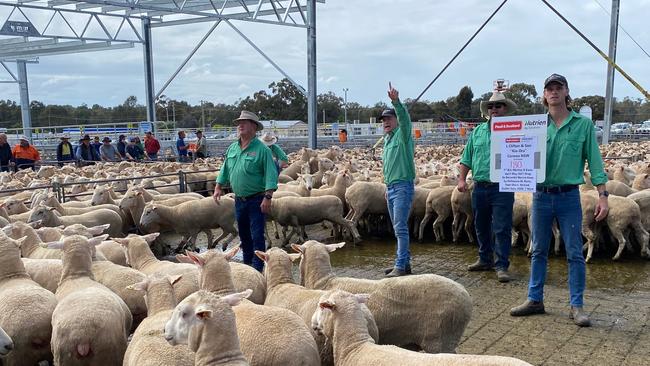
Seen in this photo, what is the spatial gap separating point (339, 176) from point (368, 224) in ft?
3.49

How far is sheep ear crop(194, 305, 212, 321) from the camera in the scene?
9.83 feet

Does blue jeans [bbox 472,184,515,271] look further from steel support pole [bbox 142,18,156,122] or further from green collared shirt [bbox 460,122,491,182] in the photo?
steel support pole [bbox 142,18,156,122]

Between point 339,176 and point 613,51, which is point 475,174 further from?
point 613,51

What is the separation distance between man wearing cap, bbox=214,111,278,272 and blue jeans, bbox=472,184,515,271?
2.49 meters

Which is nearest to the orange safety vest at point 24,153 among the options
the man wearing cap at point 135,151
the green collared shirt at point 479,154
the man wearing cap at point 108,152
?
the man wearing cap at point 108,152

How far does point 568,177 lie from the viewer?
477 centimetres

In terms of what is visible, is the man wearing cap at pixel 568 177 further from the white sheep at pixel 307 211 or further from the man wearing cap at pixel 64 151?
the man wearing cap at pixel 64 151

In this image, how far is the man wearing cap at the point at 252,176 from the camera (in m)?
6.00

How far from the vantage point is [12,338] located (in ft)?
12.4

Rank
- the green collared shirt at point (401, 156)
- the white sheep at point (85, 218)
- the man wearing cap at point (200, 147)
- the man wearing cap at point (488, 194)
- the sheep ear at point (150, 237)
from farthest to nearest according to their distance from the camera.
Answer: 1. the man wearing cap at point (200, 147)
2. the white sheep at point (85, 218)
3. the man wearing cap at point (488, 194)
4. the green collared shirt at point (401, 156)
5. the sheep ear at point (150, 237)

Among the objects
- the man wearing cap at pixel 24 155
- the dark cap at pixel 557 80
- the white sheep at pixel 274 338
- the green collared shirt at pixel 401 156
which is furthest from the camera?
the man wearing cap at pixel 24 155

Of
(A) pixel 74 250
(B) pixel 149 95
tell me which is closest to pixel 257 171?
(A) pixel 74 250

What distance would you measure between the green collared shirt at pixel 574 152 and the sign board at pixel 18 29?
62.2ft

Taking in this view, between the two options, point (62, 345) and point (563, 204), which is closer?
point (62, 345)
